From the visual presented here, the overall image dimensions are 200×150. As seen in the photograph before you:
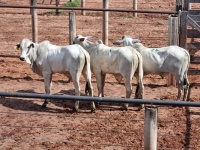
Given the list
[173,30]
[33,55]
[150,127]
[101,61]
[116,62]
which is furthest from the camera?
[173,30]

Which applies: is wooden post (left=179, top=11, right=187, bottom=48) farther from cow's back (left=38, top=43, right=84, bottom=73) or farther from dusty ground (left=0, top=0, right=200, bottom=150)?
cow's back (left=38, top=43, right=84, bottom=73)

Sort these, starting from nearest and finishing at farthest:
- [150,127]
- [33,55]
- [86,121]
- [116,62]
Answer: [150,127]
[86,121]
[116,62]
[33,55]

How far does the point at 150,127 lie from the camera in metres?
4.72

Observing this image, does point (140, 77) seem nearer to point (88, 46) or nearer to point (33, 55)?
point (88, 46)

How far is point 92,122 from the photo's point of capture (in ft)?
27.7

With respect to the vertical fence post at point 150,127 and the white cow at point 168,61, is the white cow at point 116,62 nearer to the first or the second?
the white cow at point 168,61

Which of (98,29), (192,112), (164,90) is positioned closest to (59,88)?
(164,90)

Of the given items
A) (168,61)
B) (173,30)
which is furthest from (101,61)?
(173,30)

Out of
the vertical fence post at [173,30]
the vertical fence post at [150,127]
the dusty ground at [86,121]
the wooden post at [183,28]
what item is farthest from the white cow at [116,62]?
the vertical fence post at [150,127]

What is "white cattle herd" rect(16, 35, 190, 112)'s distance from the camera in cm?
899

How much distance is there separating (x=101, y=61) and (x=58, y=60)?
783 mm

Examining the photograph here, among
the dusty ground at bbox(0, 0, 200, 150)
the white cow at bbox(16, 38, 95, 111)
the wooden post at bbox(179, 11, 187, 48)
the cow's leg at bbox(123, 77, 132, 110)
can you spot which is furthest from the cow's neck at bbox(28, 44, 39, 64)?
the wooden post at bbox(179, 11, 187, 48)

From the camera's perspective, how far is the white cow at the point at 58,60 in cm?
900

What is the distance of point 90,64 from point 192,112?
206 cm
